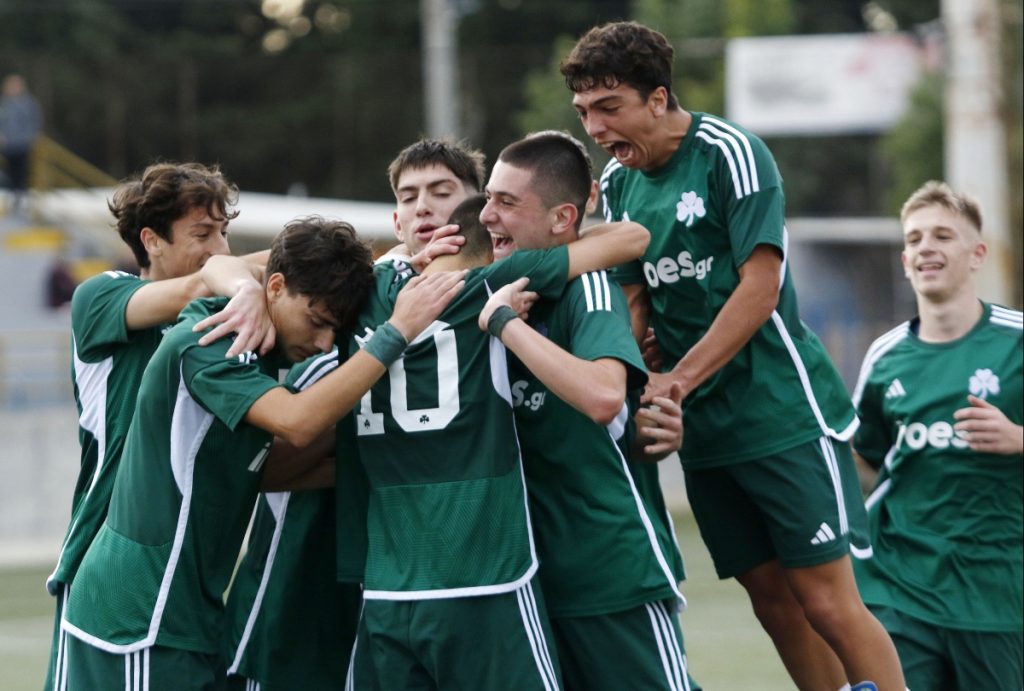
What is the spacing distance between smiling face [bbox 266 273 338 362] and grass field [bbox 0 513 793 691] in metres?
3.70

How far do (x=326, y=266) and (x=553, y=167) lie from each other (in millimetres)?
739

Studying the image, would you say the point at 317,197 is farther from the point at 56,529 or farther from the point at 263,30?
the point at 56,529

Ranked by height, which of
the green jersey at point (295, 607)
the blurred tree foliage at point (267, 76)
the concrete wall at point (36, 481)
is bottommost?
the concrete wall at point (36, 481)

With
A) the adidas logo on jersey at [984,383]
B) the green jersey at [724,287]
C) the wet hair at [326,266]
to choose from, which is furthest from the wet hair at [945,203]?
the wet hair at [326,266]

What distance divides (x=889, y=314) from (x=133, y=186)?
109 feet

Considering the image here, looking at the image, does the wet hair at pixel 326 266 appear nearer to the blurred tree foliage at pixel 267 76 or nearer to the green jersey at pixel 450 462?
the green jersey at pixel 450 462

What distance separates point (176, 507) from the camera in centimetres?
439

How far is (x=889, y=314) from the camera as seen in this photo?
36.6 meters

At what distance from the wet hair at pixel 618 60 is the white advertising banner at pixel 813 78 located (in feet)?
80.6

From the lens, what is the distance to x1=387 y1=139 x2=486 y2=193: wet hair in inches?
207

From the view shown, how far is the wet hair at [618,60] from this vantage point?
4852 millimetres

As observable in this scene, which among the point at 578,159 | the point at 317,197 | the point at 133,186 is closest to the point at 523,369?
the point at 578,159

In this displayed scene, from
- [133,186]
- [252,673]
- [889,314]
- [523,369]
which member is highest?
[133,186]

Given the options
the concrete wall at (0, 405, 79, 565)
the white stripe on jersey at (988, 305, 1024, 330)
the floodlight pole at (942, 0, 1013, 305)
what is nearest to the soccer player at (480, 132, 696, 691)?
the white stripe on jersey at (988, 305, 1024, 330)
